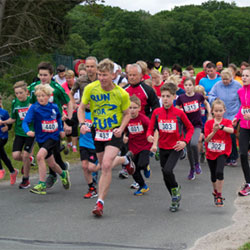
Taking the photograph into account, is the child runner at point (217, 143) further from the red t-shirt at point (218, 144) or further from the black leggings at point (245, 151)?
the black leggings at point (245, 151)

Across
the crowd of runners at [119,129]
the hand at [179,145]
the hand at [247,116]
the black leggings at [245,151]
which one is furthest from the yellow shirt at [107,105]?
the black leggings at [245,151]

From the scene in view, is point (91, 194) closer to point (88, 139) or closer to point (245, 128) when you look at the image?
point (88, 139)

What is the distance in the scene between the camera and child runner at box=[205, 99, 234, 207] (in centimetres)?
738

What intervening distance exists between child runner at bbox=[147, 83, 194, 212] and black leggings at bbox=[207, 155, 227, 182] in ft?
1.94

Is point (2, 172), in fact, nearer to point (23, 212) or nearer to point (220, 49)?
point (23, 212)

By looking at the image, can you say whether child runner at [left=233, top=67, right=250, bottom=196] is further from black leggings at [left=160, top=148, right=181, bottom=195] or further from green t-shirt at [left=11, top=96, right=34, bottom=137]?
green t-shirt at [left=11, top=96, right=34, bottom=137]

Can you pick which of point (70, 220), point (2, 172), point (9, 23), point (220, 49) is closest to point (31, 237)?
point (70, 220)

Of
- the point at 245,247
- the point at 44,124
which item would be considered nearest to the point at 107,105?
the point at 44,124

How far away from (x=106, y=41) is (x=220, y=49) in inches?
992

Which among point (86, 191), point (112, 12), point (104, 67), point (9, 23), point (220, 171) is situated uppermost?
point (112, 12)

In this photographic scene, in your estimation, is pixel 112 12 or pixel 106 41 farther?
pixel 112 12

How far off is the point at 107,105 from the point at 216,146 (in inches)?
70.2

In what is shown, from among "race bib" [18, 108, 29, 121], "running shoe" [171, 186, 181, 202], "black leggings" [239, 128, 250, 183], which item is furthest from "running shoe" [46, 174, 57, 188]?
"black leggings" [239, 128, 250, 183]

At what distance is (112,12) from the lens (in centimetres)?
11331
